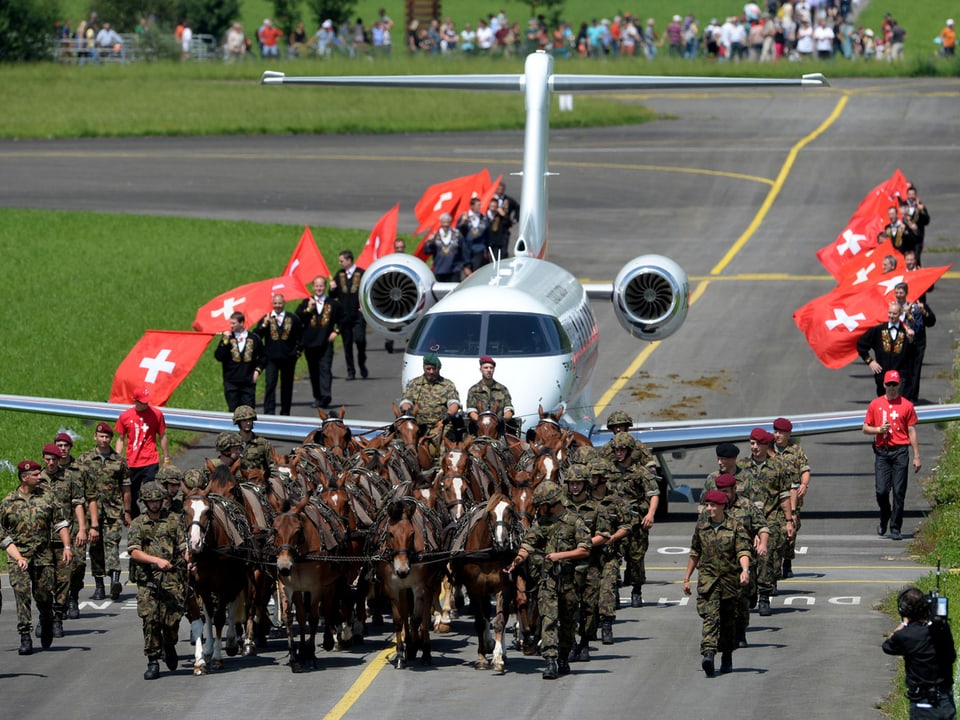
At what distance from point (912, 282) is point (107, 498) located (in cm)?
1468

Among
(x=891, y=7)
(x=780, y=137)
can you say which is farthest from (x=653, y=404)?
(x=891, y=7)

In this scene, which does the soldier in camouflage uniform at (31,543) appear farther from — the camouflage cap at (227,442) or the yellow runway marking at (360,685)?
the yellow runway marking at (360,685)

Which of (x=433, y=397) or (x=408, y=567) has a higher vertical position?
(x=433, y=397)

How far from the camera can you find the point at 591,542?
1883 centimetres

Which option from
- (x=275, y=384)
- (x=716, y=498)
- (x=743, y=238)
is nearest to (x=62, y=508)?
(x=716, y=498)

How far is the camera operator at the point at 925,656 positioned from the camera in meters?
14.6

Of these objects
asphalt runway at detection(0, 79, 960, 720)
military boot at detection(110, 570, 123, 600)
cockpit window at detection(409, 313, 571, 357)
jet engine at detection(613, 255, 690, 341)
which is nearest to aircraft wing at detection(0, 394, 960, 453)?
asphalt runway at detection(0, 79, 960, 720)

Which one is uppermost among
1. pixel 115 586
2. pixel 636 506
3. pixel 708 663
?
pixel 636 506

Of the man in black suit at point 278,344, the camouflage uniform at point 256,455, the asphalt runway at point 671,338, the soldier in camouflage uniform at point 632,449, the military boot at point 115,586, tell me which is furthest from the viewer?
the man in black suit at point 278,344

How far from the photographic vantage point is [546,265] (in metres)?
30.0

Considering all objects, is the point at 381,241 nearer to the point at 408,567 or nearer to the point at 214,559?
the point at 214,559

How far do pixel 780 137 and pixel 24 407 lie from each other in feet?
144

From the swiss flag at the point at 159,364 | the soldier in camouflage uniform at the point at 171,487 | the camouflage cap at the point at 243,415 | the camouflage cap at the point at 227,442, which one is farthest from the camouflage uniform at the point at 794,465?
the swiss flag at the point at 159,364

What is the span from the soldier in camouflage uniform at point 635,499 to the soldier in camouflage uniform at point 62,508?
6.15 meters
